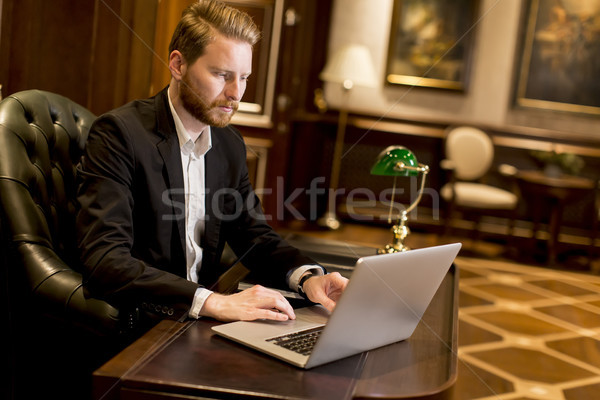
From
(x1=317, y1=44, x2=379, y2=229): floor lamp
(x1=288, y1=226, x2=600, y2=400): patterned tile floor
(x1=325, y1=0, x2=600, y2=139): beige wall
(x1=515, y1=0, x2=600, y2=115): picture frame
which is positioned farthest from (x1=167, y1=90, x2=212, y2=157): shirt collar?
(x1=515, y1=0, x2=600, y2=115): picture frame

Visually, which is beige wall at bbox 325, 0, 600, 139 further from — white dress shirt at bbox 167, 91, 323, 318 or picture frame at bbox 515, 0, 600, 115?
white dress shirt at bbox 167, 91, 323, 318

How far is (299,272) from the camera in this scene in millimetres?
1812

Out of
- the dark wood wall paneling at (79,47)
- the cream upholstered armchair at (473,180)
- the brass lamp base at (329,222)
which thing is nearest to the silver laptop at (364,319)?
the dark wood wall paneling at (79,47)

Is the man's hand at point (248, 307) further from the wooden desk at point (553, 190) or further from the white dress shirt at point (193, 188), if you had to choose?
the wooden desk at point (553, 190)

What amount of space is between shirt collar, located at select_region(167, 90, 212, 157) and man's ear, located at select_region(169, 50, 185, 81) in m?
0.09

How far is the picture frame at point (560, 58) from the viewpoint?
6.54 m

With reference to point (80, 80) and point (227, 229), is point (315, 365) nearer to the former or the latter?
point (227, 229)

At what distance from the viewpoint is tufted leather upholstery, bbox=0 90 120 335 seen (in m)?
1.58

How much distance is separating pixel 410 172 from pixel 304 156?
180 inches

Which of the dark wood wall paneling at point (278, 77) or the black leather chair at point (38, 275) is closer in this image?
the black leather chair at point (38, 275)

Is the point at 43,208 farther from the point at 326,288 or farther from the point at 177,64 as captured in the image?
the point at 326,288

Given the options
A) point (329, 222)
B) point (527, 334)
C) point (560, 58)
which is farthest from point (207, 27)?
point (560, 58)

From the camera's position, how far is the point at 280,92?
17.9 ft

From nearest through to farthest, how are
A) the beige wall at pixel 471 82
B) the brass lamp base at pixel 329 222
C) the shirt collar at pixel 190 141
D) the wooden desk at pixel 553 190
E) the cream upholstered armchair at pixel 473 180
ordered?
the shirt collar at pixel 190 141 → the wooden desk at pixel 553 190 → the cream upholstered armchair at pixel 473 180 → the brass lamp base at pixel 329 222 → the beige wall at pixel 471 82
